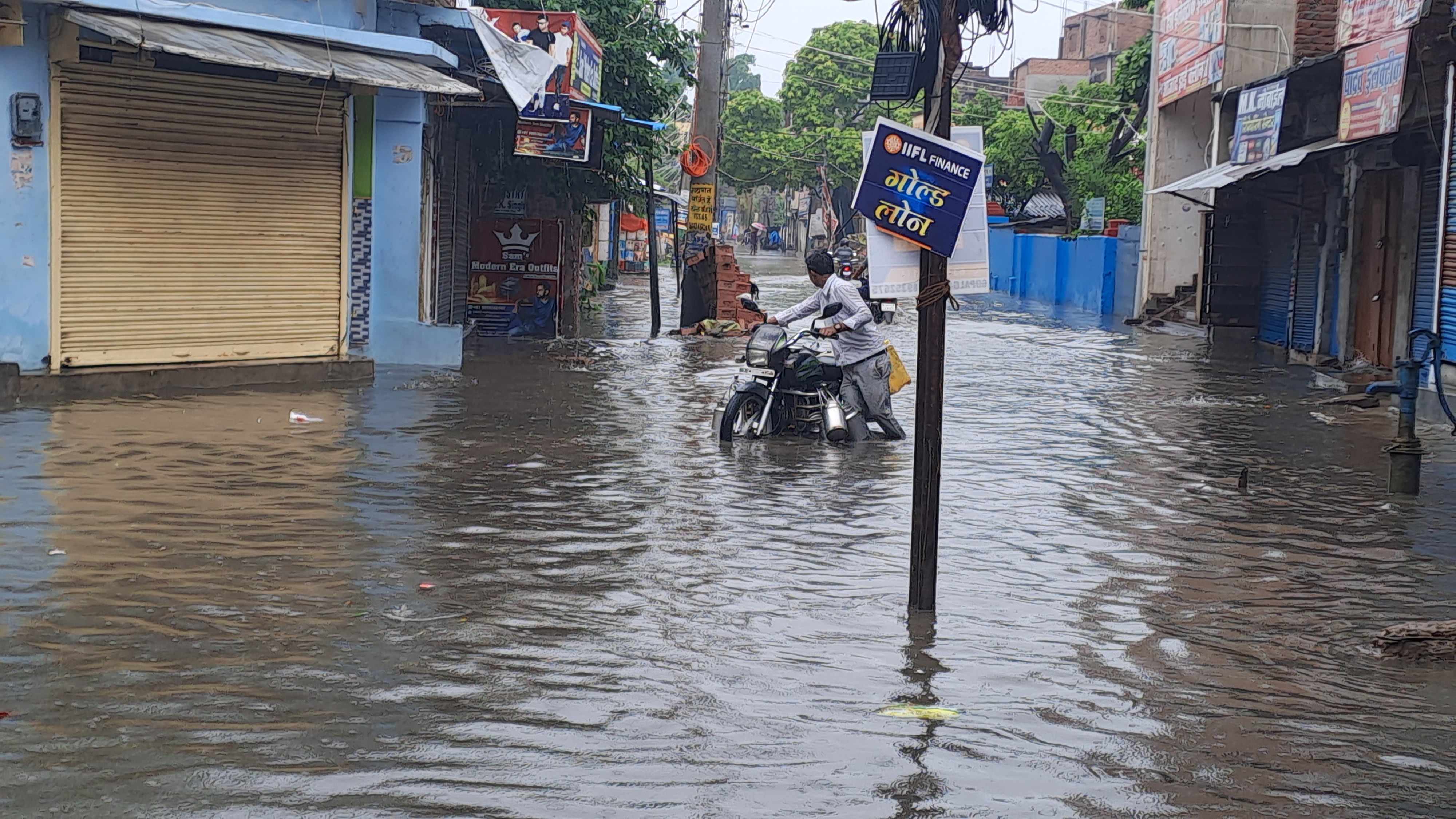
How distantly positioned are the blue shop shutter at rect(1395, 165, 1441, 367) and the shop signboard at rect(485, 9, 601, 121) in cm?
1005

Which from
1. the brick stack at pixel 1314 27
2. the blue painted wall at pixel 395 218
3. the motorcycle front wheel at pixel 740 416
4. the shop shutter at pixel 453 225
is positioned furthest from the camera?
the brick stack at pixel 1314 27

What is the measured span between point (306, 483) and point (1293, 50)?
68.1 feet

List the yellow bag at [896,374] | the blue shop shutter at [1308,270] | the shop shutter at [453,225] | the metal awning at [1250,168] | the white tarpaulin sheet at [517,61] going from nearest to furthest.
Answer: the yellow bag at [896,374]
the white tarpaulin sheet at [517,61]
the metal awning at [1250,168]
the shop shutter at [453,225]
the blue shop shutter at [1308,270]

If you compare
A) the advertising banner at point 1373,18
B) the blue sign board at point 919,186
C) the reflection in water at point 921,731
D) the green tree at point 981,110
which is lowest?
the reflection in water at point 921,731

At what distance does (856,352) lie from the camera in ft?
42.0

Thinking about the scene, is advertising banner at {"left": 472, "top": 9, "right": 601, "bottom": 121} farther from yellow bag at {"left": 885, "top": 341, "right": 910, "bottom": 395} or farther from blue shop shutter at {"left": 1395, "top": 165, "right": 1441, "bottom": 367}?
blue shop shutter at {"left": 1395, "top": 165, "right": 1441, "bottom": 367}

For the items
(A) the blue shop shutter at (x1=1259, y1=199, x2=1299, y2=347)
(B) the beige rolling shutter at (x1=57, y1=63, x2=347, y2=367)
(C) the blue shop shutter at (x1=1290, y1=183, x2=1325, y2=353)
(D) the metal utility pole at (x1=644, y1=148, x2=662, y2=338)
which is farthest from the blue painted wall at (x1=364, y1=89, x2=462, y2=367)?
(A) the blue shop shutter at (x1=1259, y1=199, x2=1299, y2=347)

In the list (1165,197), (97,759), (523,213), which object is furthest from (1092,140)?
(97,759)

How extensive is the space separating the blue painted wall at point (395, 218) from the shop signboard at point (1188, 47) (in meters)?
16.0

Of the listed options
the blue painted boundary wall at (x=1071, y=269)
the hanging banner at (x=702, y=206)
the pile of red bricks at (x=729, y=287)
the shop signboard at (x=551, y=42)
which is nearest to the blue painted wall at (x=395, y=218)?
the shop signboard at (x=551, y=42)

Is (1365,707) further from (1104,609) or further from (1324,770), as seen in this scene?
(1104,609)

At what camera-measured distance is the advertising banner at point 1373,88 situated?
1597 centimetres

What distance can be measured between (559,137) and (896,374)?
7.14 metres

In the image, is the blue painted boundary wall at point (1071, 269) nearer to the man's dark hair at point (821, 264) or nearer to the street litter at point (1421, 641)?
the man's dark hair at point (821, 264)
